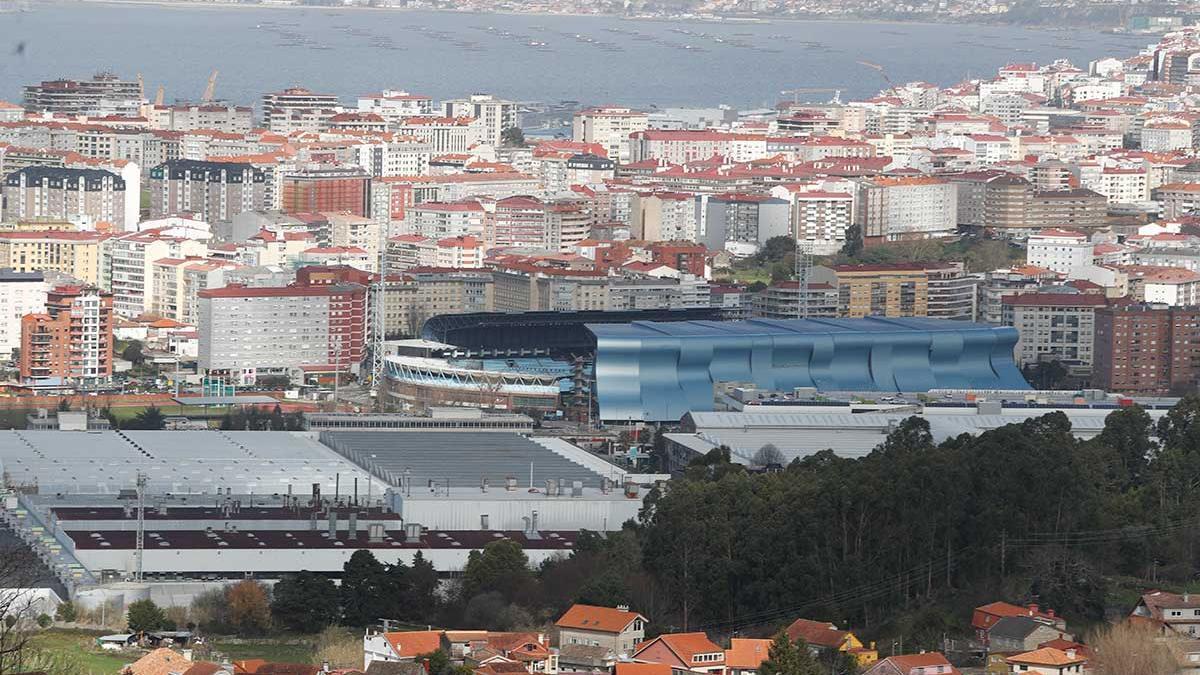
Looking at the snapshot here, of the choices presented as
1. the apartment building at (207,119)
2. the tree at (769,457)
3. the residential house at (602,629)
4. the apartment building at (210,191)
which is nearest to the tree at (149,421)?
the tree at (769,457)

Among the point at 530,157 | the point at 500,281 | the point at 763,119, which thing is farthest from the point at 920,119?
the point at 500,281

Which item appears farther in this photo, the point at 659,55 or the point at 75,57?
the point at 659,55

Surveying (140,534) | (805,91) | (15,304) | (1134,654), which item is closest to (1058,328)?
(15,304)

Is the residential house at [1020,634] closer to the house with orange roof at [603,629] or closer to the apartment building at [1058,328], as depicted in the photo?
the house with orange roof at [603,629]

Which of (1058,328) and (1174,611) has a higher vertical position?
(1058,328)

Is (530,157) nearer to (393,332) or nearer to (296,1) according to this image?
(393,332)

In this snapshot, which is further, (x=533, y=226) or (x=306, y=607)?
(x=533, y=226)

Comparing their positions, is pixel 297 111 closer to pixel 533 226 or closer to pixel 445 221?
pixel 445 221
